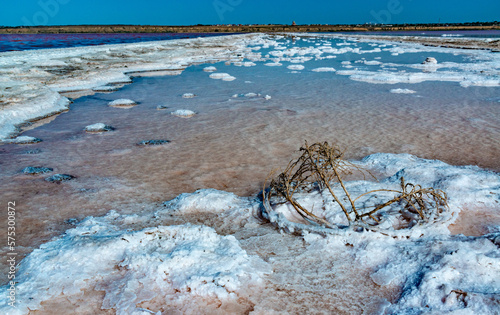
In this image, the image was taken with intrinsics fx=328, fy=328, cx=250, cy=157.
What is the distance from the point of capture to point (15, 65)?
11.2 meters

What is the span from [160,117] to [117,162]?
2264mm

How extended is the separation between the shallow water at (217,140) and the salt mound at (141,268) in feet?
1.00

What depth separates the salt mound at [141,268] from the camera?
1.90m

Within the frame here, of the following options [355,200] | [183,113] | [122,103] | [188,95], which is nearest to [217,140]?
[183,113]

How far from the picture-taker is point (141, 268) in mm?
2086

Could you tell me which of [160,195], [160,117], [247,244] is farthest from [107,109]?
[247,244]

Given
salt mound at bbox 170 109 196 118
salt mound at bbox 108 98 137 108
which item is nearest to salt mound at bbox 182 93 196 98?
salt mound at bbox 108 98 137 108

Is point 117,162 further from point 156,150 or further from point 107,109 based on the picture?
point 107,109

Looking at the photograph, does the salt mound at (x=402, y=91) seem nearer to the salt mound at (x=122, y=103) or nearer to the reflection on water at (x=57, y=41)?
the salt mound at (x=122, y=103)

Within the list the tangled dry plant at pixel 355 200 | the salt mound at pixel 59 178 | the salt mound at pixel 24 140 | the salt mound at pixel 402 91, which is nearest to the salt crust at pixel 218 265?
the tangled dry plant at pixel 355 200

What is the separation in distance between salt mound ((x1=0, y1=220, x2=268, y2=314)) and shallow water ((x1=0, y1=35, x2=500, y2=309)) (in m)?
0.30

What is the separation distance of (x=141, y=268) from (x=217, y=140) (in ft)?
9.89

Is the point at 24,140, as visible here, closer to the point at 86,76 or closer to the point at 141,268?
the point at 141,268

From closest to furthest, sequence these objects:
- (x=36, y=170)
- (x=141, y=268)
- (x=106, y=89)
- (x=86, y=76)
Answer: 1. (x=141, y=268)
2. (x=36, y=170)
3. (x=106, y=89)
4. (x=86, y=76)
